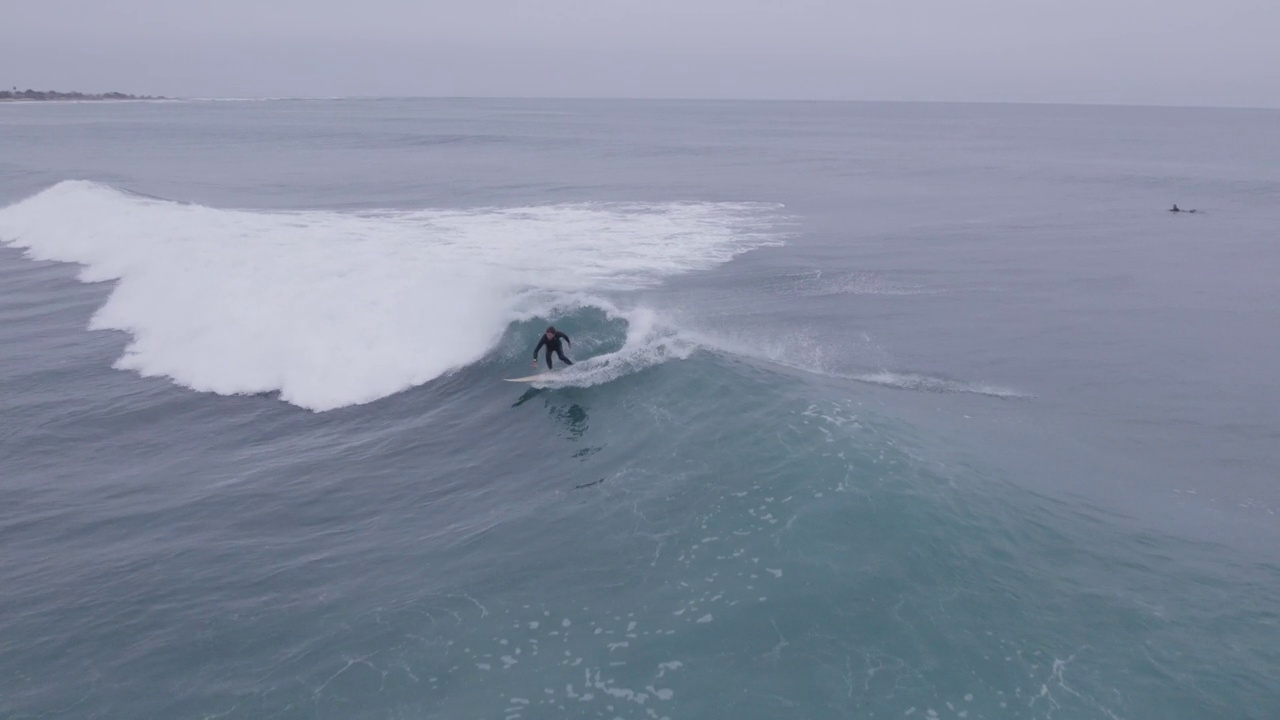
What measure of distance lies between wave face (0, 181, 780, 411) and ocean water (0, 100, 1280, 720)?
7.1 inches

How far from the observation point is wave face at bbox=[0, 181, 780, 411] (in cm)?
2378

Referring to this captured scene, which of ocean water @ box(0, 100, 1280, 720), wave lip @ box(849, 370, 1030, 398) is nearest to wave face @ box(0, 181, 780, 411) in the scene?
ocean water @ box(0, 100, 1280, 720)

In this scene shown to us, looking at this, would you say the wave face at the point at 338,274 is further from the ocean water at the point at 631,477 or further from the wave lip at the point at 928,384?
the wave lip at the point at 928,384

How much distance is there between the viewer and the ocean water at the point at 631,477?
11.6 metres

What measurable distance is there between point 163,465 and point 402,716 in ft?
33.2

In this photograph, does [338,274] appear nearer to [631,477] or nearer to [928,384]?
[631,477]

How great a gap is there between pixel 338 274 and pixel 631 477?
54.6 feet

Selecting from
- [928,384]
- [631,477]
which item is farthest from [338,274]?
[928,384]

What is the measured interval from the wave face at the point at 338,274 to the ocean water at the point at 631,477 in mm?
180

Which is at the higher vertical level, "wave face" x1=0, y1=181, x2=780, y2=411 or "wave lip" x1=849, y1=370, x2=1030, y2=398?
"wave face" x1=0, y1=181, x2=780, y2=411

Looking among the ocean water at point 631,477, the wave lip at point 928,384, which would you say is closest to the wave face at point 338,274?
the ocean water at point 631,477

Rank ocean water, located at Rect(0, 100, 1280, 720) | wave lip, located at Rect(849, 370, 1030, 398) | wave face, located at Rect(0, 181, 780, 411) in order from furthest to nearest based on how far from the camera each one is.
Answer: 1. wave face, located at Rect(0, 181, 780, 411)
2. wave lip, located at Rect(849, 370, 1030, 398)
3. ocean water, located at Rect(0, 100, 1280, 720)

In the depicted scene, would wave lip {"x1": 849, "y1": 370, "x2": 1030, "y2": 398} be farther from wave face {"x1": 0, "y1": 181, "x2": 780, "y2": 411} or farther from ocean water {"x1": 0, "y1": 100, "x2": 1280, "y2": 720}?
wave face {"x1": 0, "y1": 181, "x2": 780, "y2": 411}

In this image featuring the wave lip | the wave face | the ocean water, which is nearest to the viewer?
the ocean water
